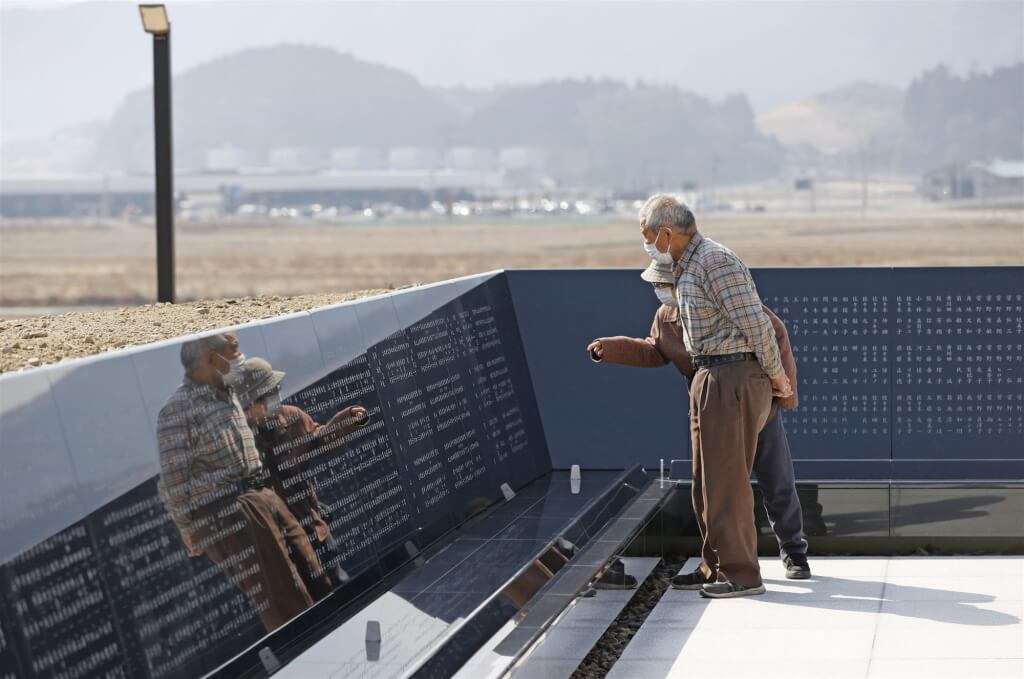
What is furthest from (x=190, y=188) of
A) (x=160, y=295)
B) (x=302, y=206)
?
(x=160, y=295)

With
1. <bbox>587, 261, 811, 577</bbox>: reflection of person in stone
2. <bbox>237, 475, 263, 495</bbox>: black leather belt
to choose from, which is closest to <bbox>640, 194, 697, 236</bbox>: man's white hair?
<bbox>587, 261, 811, 577</bbox>: reflection of person in stone

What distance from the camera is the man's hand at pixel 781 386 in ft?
21.5

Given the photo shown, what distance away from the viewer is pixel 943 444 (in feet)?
28.7

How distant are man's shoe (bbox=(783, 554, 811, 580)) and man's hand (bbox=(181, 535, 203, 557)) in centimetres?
401

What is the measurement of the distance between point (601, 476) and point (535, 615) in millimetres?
3026

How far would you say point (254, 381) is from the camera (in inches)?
190

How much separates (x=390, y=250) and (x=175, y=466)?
86958 millimetres

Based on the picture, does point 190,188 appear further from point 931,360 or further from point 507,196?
point 931,360

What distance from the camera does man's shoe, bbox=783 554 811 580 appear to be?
7.46 meters

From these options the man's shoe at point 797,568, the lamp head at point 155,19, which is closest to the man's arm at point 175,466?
the man's shoe at point 797,568

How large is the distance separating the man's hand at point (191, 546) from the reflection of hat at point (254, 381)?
619 mm

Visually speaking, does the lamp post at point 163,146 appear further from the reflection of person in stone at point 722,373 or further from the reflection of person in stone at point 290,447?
the reflection of person in stone at point 290,447

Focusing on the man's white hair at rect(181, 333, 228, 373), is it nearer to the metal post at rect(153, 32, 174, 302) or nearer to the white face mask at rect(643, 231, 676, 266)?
the white face mask at rect(643, 231, 676, 266)

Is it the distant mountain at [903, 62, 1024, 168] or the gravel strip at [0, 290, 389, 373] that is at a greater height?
the gravel strip at [0, 290, 389, 373]
